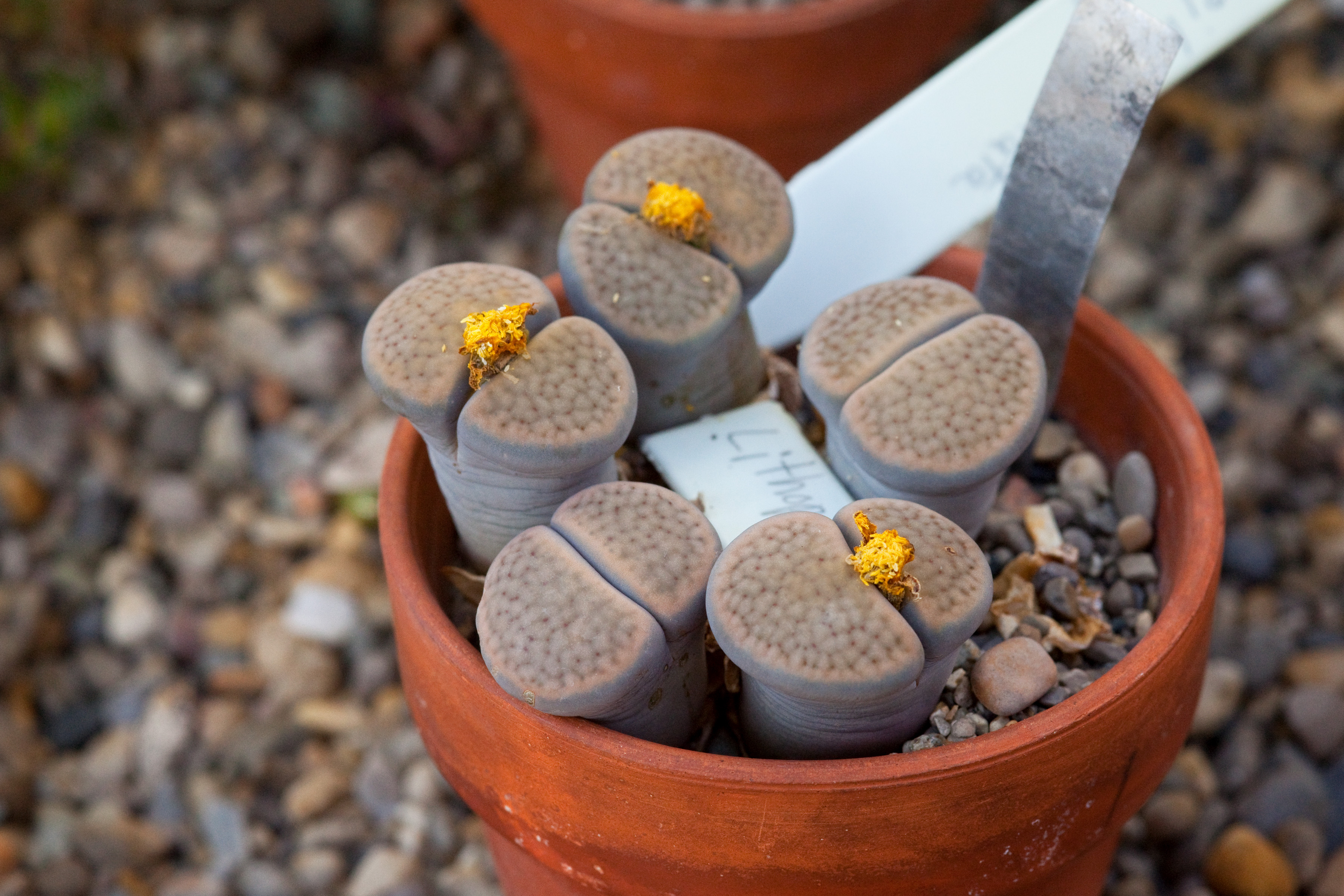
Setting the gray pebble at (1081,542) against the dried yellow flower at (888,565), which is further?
the gray pebble at (1081,542)

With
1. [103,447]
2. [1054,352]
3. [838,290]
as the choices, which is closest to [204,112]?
[103,447]

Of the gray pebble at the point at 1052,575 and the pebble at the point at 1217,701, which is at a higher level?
the gray pebble at the point at 1052,575

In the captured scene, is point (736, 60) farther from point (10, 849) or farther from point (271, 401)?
point (10, 849)

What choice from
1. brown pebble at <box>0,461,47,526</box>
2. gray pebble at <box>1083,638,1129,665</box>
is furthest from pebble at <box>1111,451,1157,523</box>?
brown pebble at <box>0,461,47,526</box>

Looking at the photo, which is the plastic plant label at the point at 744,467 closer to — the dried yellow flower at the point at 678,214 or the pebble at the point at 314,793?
the dried yellow flower at the point at 678,214

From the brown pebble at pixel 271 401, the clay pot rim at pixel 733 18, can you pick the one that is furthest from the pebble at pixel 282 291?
the clay pot rim at pixel 733 18

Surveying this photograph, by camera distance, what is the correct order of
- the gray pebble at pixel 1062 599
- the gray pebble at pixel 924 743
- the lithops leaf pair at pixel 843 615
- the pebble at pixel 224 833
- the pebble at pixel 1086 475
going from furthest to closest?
the pebble at pixel 224 833
the pebble at pixel 1086 475
the gray pebble at pixel 1062 599
the gray pebble at pixel 924 743
the lithops leaf pair at pixel 843 615

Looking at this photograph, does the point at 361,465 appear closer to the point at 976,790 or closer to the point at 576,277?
the point at 576,277

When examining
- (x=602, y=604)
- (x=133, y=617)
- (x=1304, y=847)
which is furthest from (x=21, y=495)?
(x=1304, y=847)
